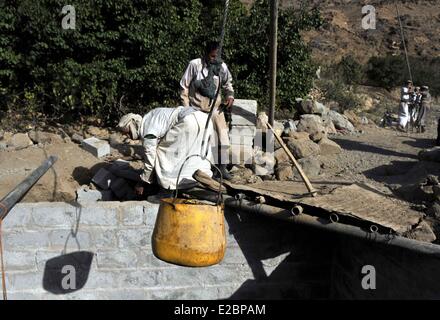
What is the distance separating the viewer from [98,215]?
4129 mm

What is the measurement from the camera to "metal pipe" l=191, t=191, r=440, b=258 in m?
3.12

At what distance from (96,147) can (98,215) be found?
255 centimetres

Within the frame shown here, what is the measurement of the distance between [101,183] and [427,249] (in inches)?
143

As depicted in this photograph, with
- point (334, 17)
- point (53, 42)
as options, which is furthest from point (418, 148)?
point (334, 17)

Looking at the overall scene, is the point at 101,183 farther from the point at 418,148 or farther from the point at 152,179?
the point at 418,148

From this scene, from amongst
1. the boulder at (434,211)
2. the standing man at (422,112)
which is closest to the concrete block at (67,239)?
the boulder at (434,211)

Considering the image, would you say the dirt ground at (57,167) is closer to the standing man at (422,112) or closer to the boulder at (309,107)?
the boulder at (309,107)

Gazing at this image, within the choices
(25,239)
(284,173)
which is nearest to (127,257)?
(25,239)

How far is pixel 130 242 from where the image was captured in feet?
13.7

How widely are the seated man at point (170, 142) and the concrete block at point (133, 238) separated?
0.48 metres

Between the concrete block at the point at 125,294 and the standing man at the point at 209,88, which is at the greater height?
the standing man at the point at 209,88

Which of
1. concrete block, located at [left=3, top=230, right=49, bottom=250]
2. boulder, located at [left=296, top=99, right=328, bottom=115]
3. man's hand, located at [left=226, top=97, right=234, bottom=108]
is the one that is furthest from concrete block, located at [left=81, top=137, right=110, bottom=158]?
boulder, located at [left=296, top=99, right=328, bottom=115]

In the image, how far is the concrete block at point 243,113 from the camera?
19.4ft

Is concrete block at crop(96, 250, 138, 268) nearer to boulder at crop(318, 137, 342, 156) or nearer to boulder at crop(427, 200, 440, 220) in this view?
boulder at crop(427, 200, 440, 220)
